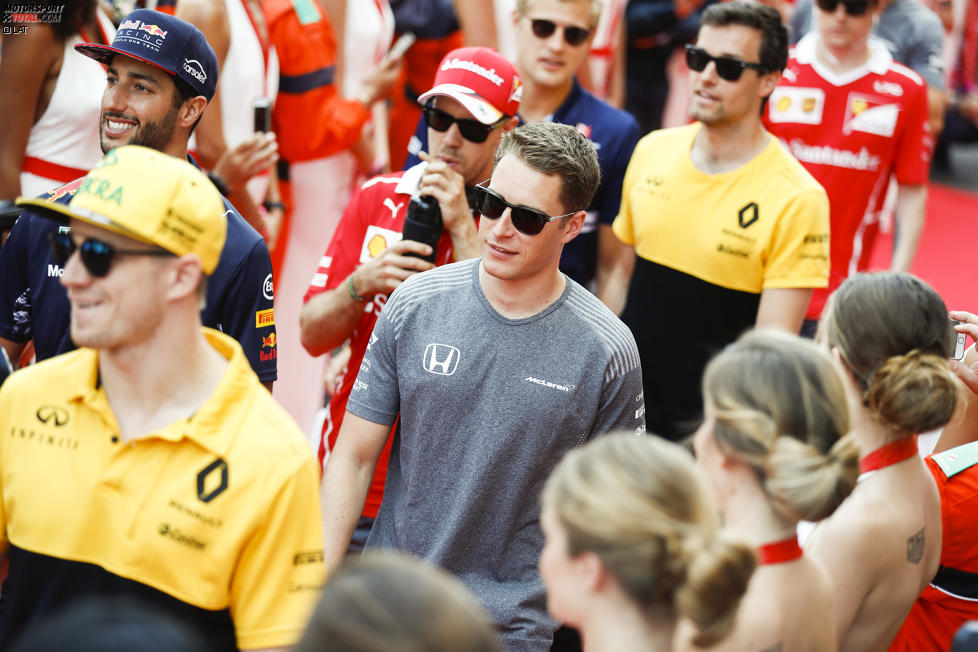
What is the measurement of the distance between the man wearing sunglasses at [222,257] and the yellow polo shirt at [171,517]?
2.98 feet

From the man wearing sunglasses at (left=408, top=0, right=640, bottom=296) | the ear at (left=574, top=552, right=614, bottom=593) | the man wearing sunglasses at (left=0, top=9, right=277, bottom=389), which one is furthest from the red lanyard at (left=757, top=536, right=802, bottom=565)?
the man wearing sunglasses at (left=408, top=0, right=640, bottom=296)

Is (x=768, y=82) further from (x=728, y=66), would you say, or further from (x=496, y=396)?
(x=496, y=396)

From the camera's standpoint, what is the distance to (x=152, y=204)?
2600 millimetres

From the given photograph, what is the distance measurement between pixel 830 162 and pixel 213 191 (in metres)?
4.10

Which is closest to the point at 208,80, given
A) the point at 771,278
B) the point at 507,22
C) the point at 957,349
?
the point at 771,278

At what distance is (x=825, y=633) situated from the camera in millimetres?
2758

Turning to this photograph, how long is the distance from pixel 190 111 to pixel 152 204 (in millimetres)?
1510

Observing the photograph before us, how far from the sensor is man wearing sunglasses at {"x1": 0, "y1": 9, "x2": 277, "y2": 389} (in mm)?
3641

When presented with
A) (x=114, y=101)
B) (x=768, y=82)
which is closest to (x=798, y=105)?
(x=768, y=82)

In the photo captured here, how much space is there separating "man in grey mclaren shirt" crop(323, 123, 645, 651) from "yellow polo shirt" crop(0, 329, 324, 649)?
0.79 m

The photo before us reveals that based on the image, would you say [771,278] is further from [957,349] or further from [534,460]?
[534,460]

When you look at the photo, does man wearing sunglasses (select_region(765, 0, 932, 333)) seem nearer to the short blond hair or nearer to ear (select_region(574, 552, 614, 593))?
the short blond hair

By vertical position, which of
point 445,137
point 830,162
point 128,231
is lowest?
point 830,162

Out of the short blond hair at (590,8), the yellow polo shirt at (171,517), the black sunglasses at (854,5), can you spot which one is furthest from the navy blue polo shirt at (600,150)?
the yellow polo shirt at (171,517)
